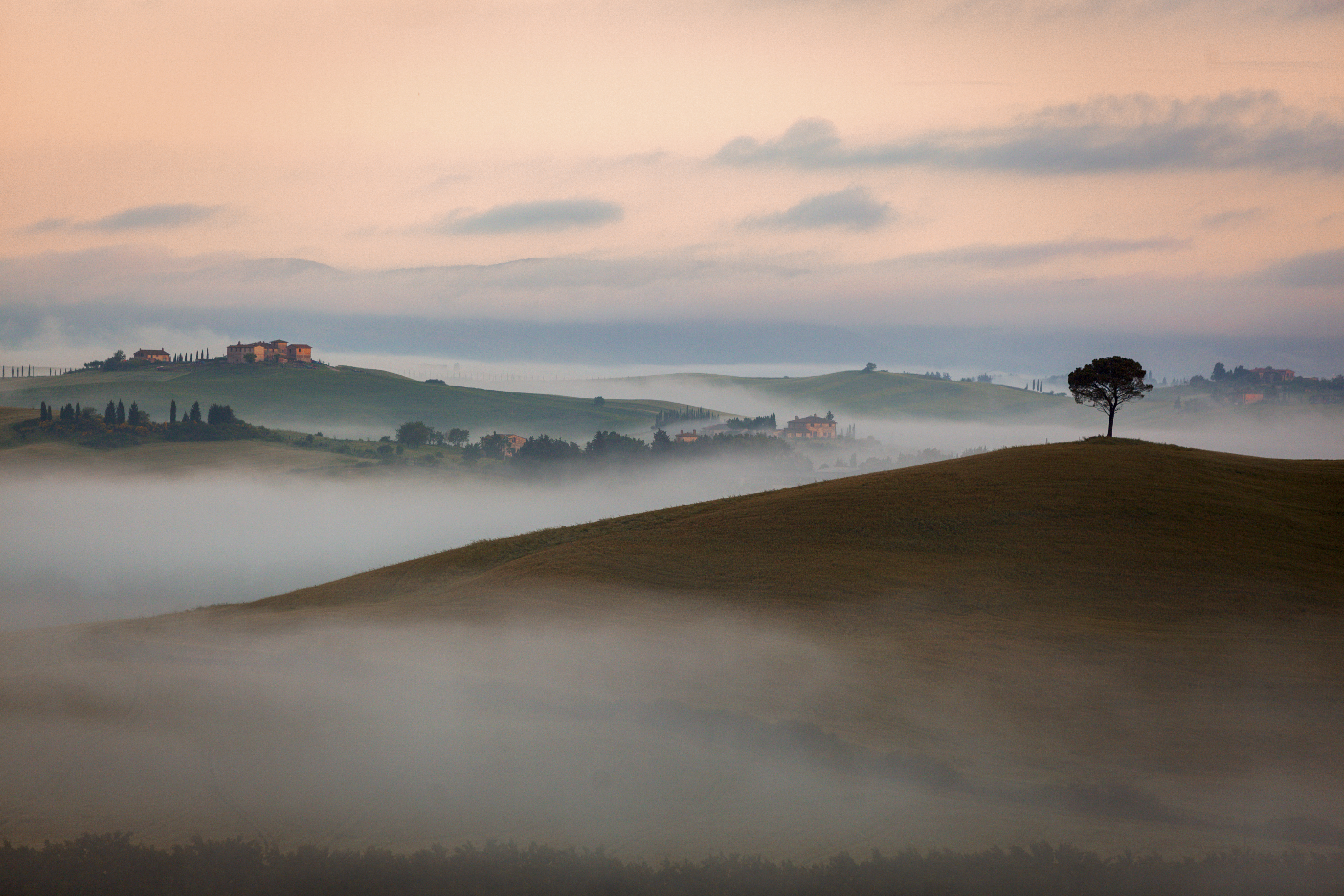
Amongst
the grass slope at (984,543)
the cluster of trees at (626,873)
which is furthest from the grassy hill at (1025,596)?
the cluster of trees at (626,873)

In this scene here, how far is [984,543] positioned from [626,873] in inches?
1403

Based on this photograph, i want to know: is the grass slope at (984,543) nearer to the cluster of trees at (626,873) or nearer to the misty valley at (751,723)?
the misty valley at (751,723)

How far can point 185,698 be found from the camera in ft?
115

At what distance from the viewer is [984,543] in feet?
177

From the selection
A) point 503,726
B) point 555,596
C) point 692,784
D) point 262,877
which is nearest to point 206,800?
point 262,877

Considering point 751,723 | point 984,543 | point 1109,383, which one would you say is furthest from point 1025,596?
point 1109,383

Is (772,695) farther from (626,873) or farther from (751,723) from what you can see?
(626,873)

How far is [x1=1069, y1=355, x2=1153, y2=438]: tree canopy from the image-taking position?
79.8 meters

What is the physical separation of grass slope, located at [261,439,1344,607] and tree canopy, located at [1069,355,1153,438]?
9932 millimetres

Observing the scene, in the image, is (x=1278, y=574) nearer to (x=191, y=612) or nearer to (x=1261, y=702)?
(x=1261, y=702)

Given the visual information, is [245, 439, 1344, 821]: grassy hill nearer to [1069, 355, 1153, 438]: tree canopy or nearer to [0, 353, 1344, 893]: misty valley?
→ [0, 353, 1344, 893]: misty valley

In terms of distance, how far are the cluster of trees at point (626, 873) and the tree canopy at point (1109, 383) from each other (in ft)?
201

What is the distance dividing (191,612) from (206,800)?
3735 centimetres

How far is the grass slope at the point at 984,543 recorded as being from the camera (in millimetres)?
48062
